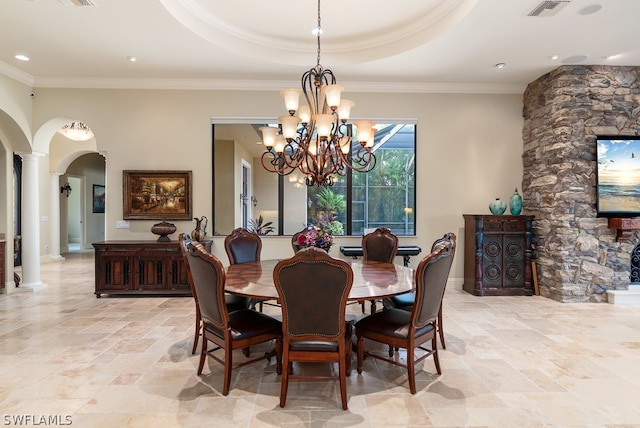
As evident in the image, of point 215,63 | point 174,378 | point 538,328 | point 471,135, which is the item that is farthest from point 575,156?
point 174,378

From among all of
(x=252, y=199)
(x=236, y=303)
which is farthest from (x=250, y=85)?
(x=236, y=303)

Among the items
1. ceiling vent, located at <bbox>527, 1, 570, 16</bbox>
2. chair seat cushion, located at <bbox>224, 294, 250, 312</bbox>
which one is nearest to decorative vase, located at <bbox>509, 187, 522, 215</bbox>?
ceiling vent, located at <bbox>527, 1, 570, 16</bbox>

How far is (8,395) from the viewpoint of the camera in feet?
7.88

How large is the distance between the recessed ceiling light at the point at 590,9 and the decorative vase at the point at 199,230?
509 cm

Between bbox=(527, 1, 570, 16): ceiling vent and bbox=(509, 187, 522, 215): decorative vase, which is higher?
bbox=(527, 1, 570, 16): ceiling vent

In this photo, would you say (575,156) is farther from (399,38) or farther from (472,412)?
(472,412)

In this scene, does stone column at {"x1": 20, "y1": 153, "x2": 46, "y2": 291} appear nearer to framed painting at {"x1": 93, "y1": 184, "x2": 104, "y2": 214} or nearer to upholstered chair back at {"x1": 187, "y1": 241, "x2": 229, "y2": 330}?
upholstered chair back at {"x1": 187, "y1": 241, "x2": 229, "y2": 330}

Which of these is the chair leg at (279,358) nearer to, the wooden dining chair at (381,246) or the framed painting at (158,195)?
the wooden dining chair at (381,246)

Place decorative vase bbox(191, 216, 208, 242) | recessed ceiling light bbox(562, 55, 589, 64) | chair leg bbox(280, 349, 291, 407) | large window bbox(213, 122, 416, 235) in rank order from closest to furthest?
chair leg bbox(280, 349, 291, 407) < recessed ceiling light bbox(562, 55, 589, 64) < decorative vase bbox(191, 216, 208, 242) < large window bbox(213, 122, 416, 235)

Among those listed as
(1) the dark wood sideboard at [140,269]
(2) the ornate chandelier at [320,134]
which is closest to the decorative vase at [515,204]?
(2) the ornate chandelier at [320,134]

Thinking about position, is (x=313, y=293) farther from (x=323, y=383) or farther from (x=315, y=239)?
(x=315, y=239)

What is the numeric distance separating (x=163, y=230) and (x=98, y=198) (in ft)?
26.2

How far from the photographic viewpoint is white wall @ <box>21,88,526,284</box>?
5.40m

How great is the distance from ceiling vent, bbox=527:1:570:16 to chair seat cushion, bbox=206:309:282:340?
12.1 feet
